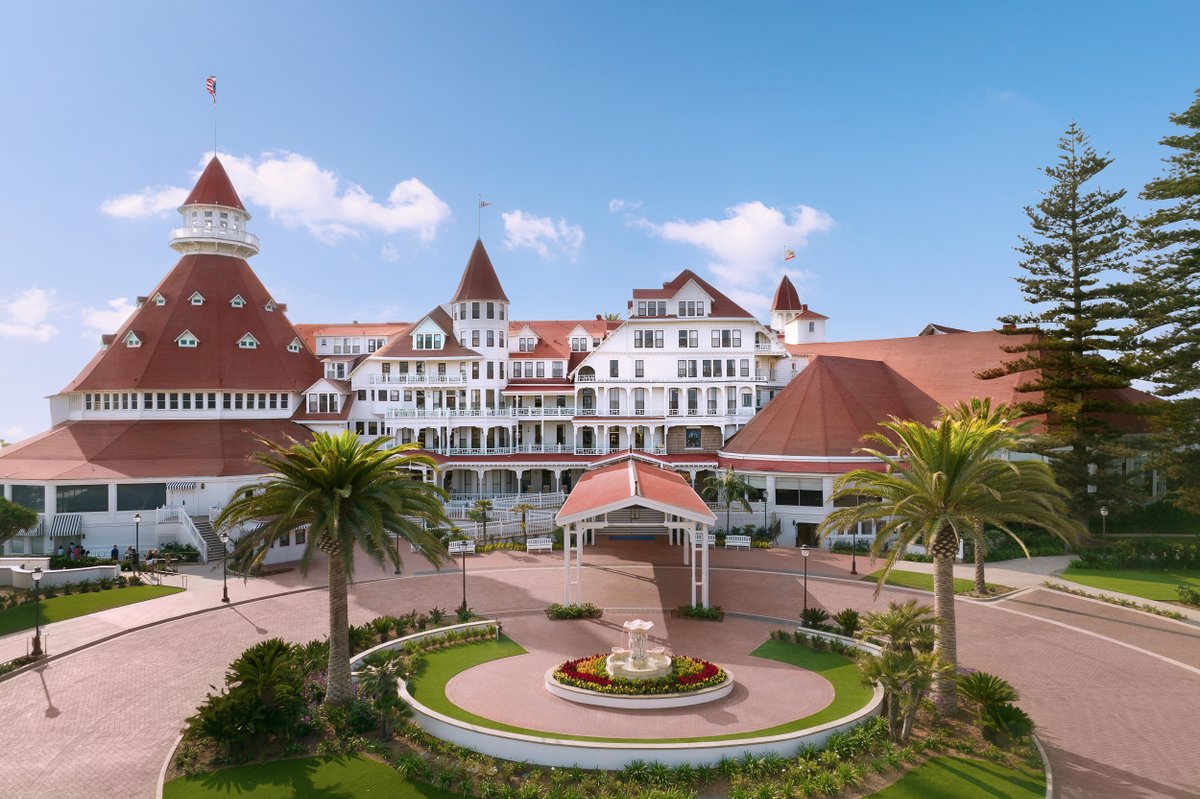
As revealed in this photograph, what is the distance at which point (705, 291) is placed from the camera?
5000 centimetres

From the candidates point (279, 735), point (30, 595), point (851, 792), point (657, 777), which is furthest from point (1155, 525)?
point (30, 595)

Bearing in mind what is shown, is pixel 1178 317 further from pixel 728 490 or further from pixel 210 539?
pixel 210 539

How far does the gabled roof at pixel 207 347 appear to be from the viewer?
144ft

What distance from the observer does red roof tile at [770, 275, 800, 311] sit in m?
84.4

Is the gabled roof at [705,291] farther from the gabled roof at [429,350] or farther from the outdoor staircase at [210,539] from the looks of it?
the outdoor staircase at [210,539]

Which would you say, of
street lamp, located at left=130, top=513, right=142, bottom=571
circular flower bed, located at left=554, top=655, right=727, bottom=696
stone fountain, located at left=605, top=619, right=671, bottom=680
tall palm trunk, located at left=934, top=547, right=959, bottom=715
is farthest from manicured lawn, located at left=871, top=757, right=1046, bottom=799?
street lamp, located at left=130, top=513, right=142, bottom=571

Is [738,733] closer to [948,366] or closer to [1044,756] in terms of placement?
[1044,756]

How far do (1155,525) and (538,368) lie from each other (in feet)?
136

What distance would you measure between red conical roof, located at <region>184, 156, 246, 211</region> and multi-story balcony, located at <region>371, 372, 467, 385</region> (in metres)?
17.6

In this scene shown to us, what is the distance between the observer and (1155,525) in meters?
40.8

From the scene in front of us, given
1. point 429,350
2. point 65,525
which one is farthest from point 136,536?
point 429,350

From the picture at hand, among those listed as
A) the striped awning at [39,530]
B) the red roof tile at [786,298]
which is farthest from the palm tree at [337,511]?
the red roof tile at [786,298]

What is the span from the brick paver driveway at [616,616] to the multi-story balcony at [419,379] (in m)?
19.2

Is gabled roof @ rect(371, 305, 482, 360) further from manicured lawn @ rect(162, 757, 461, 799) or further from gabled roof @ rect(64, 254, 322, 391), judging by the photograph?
manicured lawn @ rect(162, 757, 461, 799)
